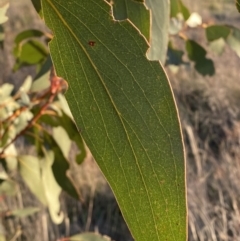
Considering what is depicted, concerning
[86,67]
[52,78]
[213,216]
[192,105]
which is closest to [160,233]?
[86,67]

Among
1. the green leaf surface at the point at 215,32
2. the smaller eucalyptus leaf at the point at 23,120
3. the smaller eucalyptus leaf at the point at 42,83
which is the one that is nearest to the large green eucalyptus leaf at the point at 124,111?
the smaller eucalyptus leaf at the point at 42,83

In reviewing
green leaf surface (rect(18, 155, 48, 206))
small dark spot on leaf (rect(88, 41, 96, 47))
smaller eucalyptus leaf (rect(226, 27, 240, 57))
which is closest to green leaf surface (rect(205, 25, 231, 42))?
smaller eucalyptus leaf (rect(226, 27, 240, 57))

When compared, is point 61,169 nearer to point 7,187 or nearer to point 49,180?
point 49,180

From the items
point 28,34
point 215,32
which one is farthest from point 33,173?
point 215,32

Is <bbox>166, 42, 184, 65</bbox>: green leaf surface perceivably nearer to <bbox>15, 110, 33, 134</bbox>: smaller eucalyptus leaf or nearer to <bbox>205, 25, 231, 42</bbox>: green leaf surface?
<bbox>205, 25, 231, 42</bbox>: green leaf surface

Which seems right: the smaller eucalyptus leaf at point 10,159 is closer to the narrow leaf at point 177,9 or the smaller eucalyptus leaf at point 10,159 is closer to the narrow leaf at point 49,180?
the narrow leaf at point 49,180

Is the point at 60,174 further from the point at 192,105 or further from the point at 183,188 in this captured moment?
the point at 192,105
